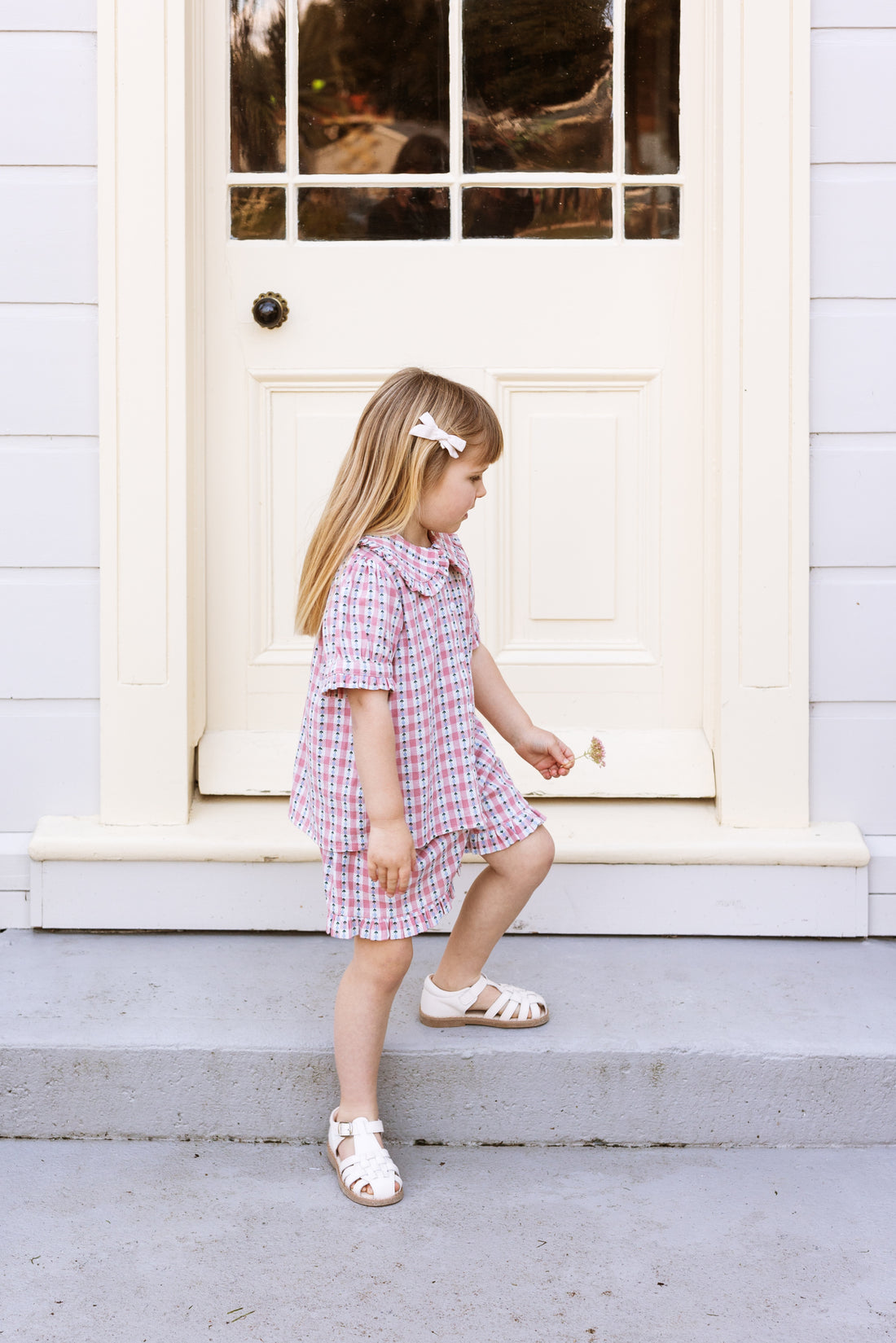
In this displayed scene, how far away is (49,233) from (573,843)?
167cm

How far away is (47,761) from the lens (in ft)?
8.12

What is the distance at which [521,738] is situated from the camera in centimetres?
196

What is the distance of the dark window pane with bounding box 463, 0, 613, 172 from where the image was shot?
2529 mm

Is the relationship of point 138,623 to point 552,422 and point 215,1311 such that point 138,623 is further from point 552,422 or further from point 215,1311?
point 215,1311

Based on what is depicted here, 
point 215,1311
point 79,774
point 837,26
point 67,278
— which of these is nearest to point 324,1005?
point 215,1311

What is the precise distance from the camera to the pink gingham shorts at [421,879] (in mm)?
1769

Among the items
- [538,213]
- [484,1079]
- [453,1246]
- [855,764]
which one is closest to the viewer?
[453,1246]

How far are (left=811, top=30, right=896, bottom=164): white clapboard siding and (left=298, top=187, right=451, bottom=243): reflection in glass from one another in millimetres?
806

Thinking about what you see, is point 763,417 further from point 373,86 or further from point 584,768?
point 373,86

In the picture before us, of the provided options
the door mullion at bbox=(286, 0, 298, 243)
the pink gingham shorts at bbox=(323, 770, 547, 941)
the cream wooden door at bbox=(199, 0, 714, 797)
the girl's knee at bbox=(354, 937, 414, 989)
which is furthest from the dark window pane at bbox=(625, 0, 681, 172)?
the girl's knee at bbox=(354, 937, 414, 989)

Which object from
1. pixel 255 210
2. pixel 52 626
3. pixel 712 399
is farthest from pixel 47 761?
pixel 712 399

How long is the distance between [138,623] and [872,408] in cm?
160

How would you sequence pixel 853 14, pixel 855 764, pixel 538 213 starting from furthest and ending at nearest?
1. pixel 538 213
2. pixel 855 764
3. pixel 853 14

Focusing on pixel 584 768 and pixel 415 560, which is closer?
pixel 415 560
